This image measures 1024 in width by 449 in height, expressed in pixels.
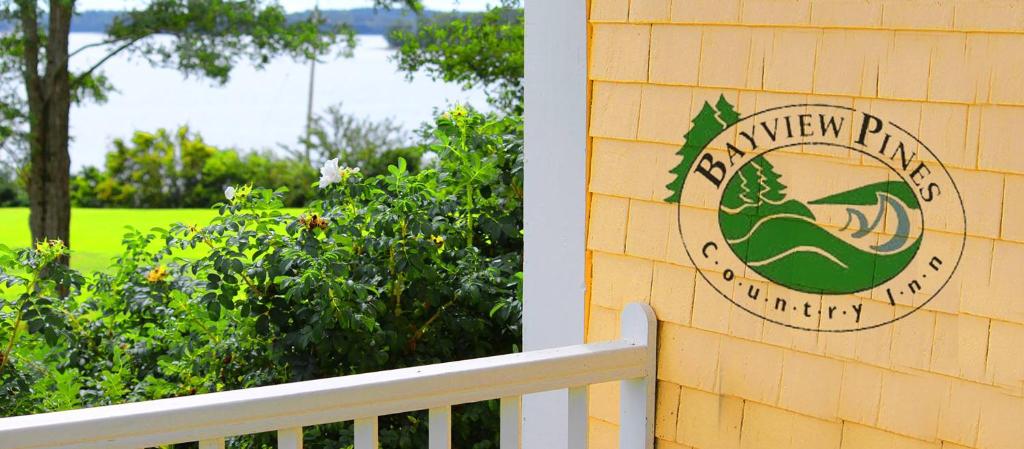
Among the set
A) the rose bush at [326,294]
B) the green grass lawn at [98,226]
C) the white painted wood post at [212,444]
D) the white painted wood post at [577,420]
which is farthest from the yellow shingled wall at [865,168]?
the green grass lawn at [98,226]

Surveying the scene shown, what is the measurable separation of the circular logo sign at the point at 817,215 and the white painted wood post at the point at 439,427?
50cm

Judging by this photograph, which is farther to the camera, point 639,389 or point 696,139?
point 639,389

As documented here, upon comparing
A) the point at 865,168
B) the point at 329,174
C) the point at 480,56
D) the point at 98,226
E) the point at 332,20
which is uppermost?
the point at 332,20

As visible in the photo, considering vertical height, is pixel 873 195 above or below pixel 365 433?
above

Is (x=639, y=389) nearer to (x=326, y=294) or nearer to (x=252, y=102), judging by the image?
(x=326, y=294)

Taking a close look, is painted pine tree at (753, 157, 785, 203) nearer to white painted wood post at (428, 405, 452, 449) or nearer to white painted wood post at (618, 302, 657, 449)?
white painted wood post at (618, 302, 657, 449)

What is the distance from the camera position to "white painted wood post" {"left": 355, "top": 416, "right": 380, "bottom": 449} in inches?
66.1

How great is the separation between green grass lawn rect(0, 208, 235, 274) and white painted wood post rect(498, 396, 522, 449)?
613 centimetres

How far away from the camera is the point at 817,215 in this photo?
68.4 inches

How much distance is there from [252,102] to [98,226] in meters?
1.66

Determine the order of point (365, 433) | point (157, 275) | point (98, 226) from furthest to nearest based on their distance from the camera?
point (98, 226) < point (157, 275) < point (365, 433)

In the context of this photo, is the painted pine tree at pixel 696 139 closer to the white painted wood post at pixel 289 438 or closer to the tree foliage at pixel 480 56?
the white painted wood post at pixel 289 438

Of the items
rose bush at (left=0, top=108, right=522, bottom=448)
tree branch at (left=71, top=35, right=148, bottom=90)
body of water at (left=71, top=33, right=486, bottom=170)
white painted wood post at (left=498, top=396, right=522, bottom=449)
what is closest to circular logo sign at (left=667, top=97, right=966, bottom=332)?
white painted wood post at (left=498, top=396, right=522, bottom=449)

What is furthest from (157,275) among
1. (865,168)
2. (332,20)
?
(332,20)
